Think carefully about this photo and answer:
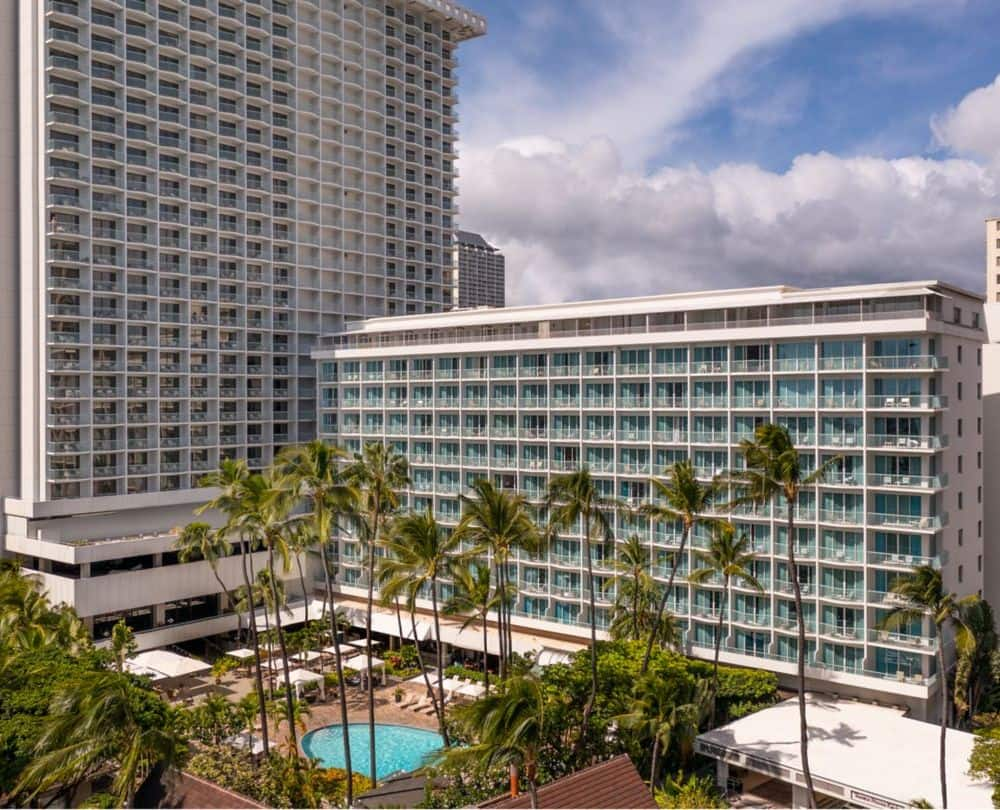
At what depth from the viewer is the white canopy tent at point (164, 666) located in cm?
5100

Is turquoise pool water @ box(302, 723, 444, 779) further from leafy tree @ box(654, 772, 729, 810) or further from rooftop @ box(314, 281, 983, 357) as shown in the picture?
rooftop @ box(314, 281, 983, 357)

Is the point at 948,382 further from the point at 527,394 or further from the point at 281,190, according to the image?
the point at 281,190

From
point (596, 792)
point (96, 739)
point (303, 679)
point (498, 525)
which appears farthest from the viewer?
point (303, 679)

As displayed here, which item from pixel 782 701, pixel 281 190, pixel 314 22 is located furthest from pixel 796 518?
pixel 314 22

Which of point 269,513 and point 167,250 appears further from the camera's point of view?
point 167,250

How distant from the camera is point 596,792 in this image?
26.5 meters

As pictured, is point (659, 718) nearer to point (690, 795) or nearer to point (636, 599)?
point (690, 795)

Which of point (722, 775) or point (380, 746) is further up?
point (722, 775)

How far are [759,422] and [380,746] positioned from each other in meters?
26.5

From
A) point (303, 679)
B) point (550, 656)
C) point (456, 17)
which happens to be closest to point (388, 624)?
point (303, 679)

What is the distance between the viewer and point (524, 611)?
187 ft

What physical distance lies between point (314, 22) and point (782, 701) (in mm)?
64749

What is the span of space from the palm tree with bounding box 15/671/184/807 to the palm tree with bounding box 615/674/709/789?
20096 millimetres

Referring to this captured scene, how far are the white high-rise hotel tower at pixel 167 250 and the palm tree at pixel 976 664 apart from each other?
1850 inches
